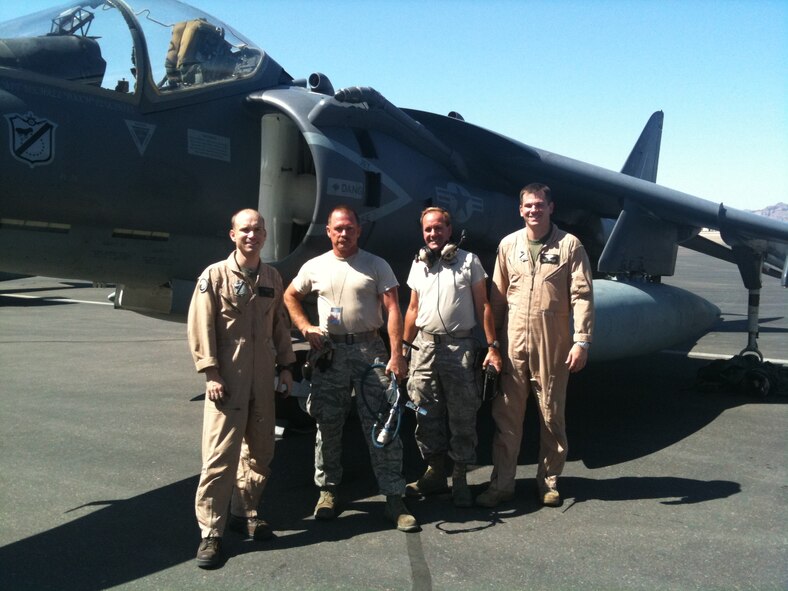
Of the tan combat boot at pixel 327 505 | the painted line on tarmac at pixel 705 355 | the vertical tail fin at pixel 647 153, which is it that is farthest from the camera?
the vertical tail fin at pixel 647 153

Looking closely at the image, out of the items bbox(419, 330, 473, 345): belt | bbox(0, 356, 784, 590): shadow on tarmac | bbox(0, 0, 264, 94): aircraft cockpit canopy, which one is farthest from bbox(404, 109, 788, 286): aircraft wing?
bbox(419, 330, 473, 345): belt

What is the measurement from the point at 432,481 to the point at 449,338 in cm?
89

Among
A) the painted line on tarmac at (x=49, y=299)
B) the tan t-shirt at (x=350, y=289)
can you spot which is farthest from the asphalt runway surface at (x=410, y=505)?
the painted line on tarmac at (x=49, y=299)

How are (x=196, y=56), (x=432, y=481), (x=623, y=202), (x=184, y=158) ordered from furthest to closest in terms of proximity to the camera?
(x=623, y=202), (x=196, y=56), (x=184, y=158), (x=432, y=481)

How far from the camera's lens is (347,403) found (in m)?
3.88

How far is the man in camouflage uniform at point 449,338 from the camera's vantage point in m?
4.01

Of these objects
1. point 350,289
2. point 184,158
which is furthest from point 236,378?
point 184,158

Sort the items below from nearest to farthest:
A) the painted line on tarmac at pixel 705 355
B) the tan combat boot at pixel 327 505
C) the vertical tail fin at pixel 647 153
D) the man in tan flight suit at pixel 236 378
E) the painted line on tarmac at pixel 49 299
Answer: the man in tan flight suit at pixel 236 378 → the tan combat boot at pixel 327 505 → the painted line on tarmac at pixel 705 355 → the vertical tail fin at pixel 647 153 → the painted line on tarmac at pixel 49 299

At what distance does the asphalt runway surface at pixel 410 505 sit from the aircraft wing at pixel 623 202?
5.07ft

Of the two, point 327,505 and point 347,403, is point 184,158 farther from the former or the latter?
point 327,505

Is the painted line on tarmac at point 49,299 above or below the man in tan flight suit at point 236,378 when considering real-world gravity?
below

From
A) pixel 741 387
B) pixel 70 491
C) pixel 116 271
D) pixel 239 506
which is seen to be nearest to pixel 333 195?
pixel 116 271

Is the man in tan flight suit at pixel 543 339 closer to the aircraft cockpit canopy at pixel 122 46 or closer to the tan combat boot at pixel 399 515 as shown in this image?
the tan combat boot at pixel 399 515

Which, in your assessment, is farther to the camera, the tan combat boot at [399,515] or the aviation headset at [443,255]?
the aviation headset at [443,255]
